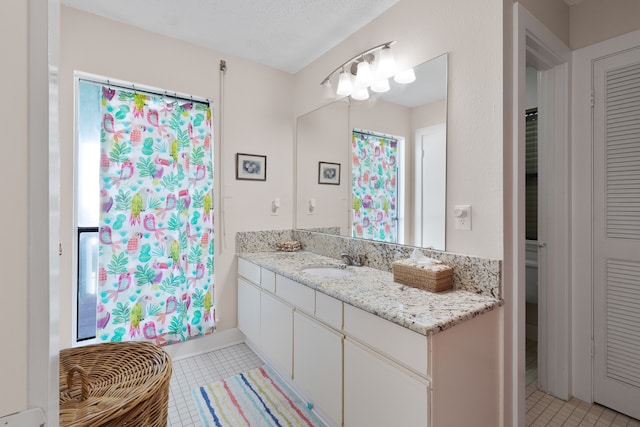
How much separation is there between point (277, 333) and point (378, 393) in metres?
0.94

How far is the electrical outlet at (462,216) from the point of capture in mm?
1565

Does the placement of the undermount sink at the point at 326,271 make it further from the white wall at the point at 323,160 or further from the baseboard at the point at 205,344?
the baseboard at the point at 205,344

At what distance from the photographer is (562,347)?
1.94 metres

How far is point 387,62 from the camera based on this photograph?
1950mm

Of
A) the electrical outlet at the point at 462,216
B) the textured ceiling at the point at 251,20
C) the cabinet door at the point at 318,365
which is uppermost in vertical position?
the textured ceiling at the point at 251,20

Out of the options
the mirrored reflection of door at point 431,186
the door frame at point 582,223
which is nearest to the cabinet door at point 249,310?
the mirrored reflection of door at point 431,186

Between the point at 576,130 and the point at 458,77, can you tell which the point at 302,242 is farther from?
→ the point at 576,130

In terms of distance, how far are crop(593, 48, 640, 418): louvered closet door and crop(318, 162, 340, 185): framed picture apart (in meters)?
1.66

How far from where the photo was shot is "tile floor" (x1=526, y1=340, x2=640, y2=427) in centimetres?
174

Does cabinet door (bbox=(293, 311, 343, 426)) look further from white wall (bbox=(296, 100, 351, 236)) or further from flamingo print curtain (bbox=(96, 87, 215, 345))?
flamingo print curtain (bbox=(96, 87, 215, 345))

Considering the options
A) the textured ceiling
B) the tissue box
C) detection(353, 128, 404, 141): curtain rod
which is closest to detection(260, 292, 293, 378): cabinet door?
the tissue box

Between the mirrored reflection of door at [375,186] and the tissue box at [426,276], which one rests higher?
the mirrored reflection of door at [375,186]

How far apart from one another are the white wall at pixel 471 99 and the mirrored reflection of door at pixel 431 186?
0.16ft
